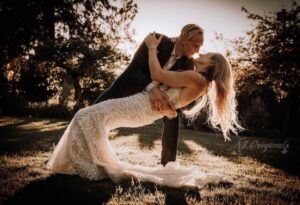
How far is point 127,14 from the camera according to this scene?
29.6 ft

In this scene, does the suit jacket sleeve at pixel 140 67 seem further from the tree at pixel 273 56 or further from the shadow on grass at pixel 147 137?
the tree at pixel 273 56

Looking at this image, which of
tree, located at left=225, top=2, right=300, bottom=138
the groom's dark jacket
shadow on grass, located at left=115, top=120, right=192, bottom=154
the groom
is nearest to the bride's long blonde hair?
the groom

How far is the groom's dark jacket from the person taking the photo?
4660mm

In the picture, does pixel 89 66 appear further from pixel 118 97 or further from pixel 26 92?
pixel 118 97

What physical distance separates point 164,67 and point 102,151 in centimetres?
179

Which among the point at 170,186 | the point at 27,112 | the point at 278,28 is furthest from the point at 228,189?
the point at 27,112

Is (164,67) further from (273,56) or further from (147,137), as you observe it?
(273,56)

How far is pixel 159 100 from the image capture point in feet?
14.1

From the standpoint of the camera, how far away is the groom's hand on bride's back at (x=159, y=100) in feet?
14.1

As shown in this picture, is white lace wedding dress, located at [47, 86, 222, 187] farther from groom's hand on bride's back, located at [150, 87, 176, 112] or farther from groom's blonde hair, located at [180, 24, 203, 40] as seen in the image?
groom's blonde hair, located at [180, 24, 203, 40]

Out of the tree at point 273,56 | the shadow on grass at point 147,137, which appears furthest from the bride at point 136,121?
the tree at point 273,56

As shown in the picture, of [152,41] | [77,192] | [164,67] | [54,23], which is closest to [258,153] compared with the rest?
[164,67]

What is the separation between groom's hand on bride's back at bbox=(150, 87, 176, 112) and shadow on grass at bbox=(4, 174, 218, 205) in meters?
1.10

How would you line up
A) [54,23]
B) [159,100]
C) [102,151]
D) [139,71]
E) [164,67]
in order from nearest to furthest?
[102,151] < [159,100] < [139,71] < [164,67] < [54,23]
